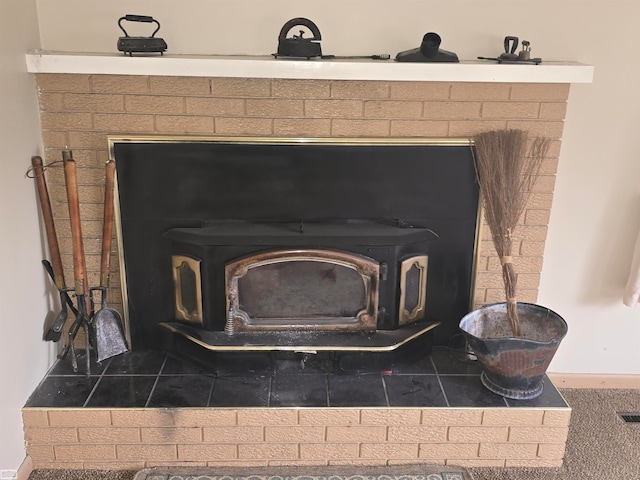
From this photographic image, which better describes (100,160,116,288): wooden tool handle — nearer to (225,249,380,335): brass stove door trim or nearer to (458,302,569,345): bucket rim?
(225,249,380,335): brass stove door trim

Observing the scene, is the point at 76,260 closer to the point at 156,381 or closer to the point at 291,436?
the point at 156,381

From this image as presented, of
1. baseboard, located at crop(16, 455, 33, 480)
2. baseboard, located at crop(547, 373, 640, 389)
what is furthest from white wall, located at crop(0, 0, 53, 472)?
baseboard, located at crop(547, 373, 640, 389)

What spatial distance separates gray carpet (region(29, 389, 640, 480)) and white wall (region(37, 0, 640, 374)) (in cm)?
73

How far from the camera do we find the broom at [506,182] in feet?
6.90

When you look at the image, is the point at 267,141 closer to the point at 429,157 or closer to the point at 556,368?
the point at 429,157

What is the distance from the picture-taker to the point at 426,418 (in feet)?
6.75

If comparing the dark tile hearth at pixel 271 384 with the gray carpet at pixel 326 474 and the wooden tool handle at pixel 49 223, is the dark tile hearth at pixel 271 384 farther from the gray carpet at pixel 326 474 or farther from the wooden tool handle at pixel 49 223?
the wooden tool handle at pixel 49 223

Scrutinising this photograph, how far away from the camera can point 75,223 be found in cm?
206

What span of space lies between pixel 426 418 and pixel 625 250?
1028 millimetres

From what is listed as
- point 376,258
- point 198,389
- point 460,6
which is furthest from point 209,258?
point 460,6

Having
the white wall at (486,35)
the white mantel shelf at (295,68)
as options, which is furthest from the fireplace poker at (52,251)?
the white wall at (486,35)

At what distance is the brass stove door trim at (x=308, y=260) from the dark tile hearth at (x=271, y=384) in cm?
11

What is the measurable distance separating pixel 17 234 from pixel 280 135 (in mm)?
890

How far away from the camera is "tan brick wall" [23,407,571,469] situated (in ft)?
6.66
